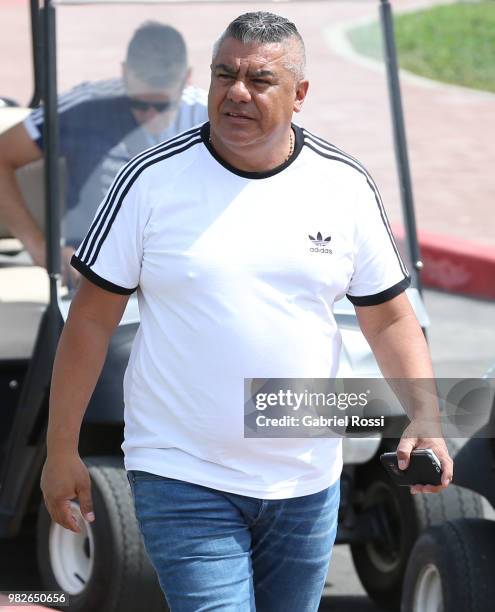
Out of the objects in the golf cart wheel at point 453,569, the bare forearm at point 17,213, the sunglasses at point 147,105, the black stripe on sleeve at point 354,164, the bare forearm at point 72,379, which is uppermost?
the black stripe on sleeve at point 354,164

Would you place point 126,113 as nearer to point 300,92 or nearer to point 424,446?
point 300,92

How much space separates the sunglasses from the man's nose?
1775 mm

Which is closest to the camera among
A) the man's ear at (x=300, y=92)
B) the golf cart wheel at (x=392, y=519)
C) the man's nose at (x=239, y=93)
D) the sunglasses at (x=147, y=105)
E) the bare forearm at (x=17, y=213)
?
the man's nose at (x=239, y=93)

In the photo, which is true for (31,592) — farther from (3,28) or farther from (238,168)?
(3,28)

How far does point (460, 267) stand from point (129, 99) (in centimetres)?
514

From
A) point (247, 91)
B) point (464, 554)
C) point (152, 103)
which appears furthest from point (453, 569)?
point (152, 103)

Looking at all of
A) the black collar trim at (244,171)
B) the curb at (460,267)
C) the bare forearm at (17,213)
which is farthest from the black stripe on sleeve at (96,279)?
the curb at (460,267)

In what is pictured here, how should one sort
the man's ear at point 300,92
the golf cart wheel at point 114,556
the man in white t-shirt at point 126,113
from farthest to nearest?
the man in white t-shirt at point 126,113 < the golf cart wheel at point 114,556 < the man's ear at point 300,92

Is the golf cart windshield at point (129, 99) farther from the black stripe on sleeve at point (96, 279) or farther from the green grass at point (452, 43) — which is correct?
the green grass at point (452, 43)

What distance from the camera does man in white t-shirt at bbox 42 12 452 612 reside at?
2.79 m

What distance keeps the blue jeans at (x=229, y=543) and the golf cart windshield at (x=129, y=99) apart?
1.61 metres

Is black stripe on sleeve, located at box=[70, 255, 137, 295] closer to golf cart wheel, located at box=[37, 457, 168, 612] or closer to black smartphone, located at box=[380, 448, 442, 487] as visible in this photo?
black smartphone, located at box=[380, 448, 442, 487]

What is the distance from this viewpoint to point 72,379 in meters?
2.85

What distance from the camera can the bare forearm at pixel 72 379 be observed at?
9.36ft
